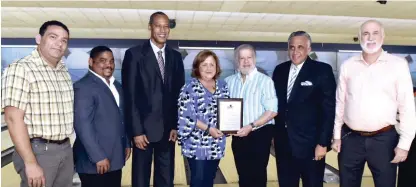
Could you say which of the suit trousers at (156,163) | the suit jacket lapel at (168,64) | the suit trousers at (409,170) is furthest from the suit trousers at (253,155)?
the suit trousers at (409,170)

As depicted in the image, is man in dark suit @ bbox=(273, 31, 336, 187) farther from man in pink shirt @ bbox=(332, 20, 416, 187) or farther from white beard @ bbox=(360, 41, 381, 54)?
white beard @ bbox=(360, 41, 381, 54)

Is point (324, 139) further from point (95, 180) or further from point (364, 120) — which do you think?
point (95, 180)

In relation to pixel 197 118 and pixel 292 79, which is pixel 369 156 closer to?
pixel 292 79

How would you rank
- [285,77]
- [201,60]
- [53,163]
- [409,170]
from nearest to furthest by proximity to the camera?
[53,163] → [201,60] → [285,77] → [409,170]

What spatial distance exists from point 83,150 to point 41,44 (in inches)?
25.4

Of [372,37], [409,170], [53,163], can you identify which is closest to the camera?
[53,163]

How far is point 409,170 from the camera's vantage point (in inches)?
107

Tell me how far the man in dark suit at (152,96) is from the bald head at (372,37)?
111cm

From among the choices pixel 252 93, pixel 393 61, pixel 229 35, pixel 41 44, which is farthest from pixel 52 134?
pixel 229 35

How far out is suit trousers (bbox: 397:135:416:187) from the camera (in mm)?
2686

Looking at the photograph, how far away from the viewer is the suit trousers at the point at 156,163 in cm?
225

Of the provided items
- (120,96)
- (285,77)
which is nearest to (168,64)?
(120,96)

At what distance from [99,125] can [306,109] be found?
1.25 m

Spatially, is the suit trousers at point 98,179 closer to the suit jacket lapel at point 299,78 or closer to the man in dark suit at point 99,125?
the man in dark suit at point 99,125
